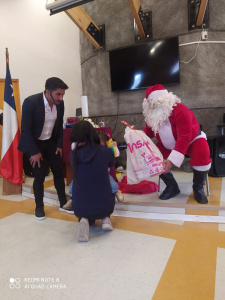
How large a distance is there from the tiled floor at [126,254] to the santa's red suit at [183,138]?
43 cm

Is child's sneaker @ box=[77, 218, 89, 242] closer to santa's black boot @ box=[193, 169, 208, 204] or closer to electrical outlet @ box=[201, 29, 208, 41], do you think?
santa's black boot @ box=[193, 169, 208, 204]

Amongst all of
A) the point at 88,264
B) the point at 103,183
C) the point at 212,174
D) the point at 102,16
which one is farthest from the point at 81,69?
the point at 88,264

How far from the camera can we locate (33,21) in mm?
4617

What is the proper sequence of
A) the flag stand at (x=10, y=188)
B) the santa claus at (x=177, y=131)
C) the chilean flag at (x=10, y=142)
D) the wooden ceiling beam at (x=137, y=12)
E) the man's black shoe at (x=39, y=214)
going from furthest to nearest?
1. the wooden ceiling beam at (x=137, y=12)
2. the flag stand at (x=10, y=188)
3. the chilean flag at (x=10, y=142)
4. the man's black shoe at (x=39, y=214)
5. the santa claus at (x=177, y=131)

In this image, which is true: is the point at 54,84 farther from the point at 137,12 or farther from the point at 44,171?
the point at 137,12

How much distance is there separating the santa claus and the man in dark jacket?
878mm

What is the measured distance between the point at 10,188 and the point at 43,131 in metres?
1.42

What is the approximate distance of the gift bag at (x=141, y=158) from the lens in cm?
202

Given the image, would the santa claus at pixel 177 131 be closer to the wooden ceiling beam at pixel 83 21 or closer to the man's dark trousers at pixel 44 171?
the man's dark trousers at pixel 44 171

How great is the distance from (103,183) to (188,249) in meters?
0.79

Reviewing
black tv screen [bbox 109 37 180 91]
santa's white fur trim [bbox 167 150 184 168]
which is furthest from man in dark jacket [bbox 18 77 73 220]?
black tv screen [bbox 109 37 180 91]

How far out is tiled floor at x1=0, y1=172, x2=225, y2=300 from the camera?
4.04 feet

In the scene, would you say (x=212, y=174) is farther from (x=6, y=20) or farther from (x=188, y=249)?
(x=6, y=20)

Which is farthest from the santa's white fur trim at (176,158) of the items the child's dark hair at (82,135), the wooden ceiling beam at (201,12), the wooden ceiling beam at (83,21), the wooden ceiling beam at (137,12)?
the wooden ceiling beam at (83,21)
